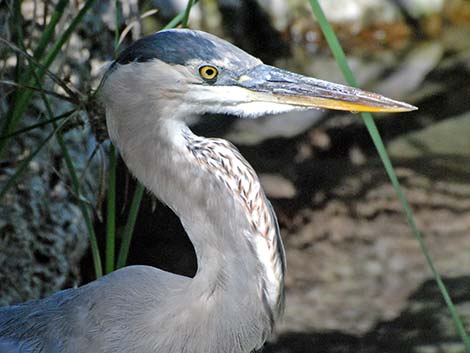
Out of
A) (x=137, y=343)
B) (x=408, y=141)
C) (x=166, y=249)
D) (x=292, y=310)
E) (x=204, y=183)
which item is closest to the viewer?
(x=204, y=183)

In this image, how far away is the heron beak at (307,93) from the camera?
190cm

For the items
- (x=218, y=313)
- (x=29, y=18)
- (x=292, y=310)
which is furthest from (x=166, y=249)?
(x=218, y=313)

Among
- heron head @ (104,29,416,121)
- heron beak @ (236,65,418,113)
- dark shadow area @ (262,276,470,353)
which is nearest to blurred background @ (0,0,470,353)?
dark shadow area @ (262,276,470,353)

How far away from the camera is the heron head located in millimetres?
1887

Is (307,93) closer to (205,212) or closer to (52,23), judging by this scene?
(205,212)

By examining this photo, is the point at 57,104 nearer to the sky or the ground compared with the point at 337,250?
nearer to the sky

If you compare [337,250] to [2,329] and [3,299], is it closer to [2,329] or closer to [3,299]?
[3,299]

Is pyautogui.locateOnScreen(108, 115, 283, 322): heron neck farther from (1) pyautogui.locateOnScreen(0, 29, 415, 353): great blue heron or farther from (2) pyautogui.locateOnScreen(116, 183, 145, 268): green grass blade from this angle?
(2) pyautogui.locateOnScreen(116, 183, 145, 268): green grass blade

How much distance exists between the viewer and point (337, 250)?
388 centimetres

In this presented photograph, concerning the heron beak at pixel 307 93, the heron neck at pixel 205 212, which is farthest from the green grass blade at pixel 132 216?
the heron beak at pixel 307 93

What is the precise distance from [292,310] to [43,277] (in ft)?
3.25

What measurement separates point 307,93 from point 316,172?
7.90ft

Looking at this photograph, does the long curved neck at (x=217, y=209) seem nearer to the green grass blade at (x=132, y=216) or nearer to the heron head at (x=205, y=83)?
the heron head at (x=205, y=83)

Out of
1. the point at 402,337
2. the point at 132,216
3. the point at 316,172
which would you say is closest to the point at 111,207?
the point at 132,216
